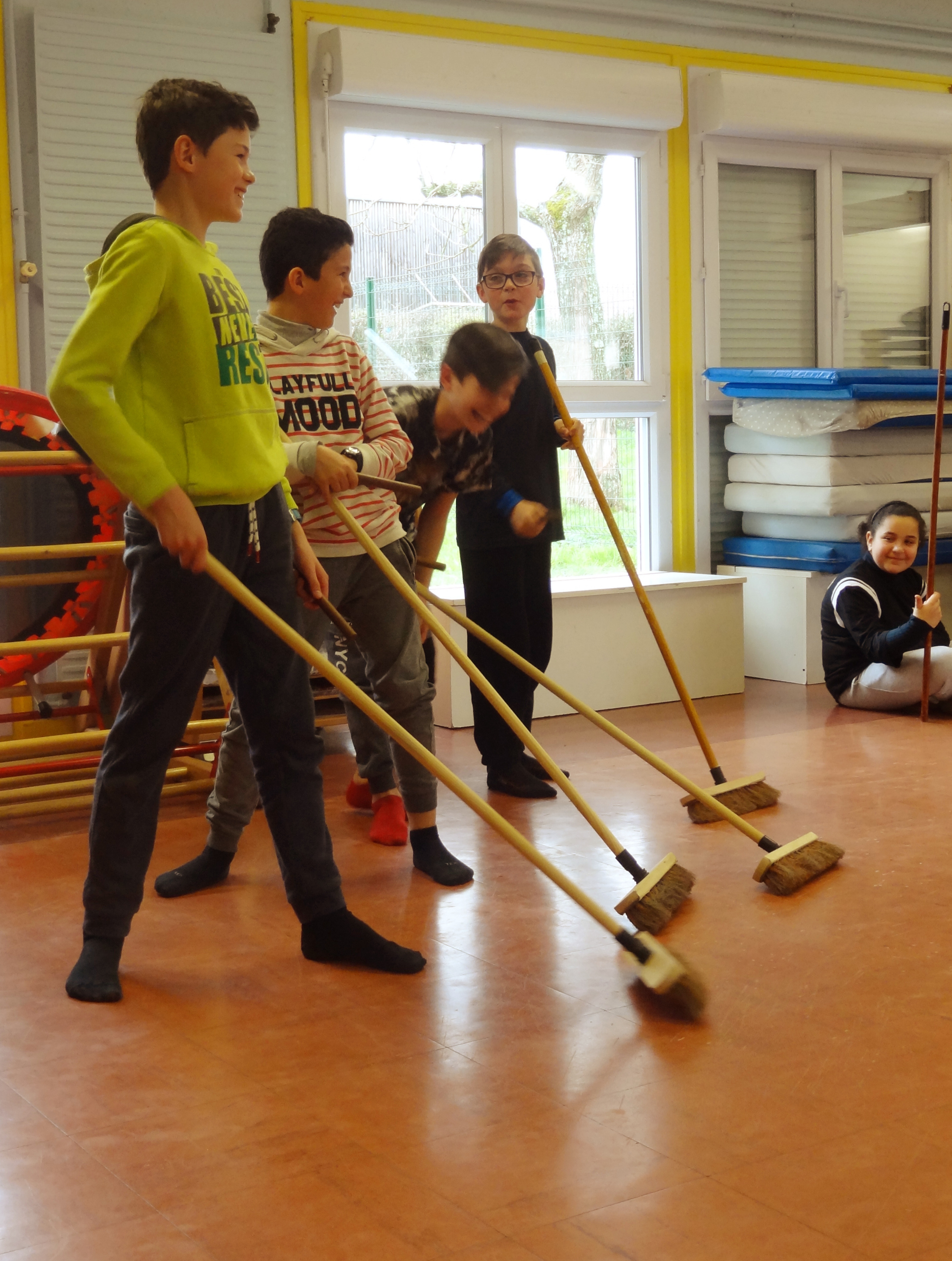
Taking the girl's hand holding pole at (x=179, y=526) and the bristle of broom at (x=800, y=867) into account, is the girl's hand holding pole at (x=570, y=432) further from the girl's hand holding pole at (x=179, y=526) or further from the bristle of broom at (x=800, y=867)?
the girl's hand holding pole at (x=179, y=526)

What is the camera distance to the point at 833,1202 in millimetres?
1416

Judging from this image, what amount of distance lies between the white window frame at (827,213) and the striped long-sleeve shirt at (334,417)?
321 cm

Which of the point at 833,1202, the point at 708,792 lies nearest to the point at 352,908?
the point at 708,792

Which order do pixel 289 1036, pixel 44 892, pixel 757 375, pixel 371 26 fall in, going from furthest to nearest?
pixel 757 375
pixel 371 26
pixel 44 892
pixel 289 1036

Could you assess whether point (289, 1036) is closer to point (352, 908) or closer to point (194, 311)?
point (352, 908)

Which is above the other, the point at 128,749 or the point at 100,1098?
the point at 128,749

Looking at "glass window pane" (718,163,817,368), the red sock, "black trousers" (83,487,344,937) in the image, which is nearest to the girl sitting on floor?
"glass window pane" (718,163,817,368)

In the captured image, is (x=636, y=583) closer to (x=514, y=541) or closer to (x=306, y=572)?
(x=514, y=541)

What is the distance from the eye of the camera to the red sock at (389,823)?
2.97 metres

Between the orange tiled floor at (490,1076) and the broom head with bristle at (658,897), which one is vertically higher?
the broom head with bristle at (658,897)

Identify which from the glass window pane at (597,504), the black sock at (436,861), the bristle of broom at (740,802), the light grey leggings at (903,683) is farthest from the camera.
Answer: the glass window pane at (597,504)

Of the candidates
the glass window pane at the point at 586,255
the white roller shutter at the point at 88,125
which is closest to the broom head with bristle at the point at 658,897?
the white roller shutter at the point at 88,125

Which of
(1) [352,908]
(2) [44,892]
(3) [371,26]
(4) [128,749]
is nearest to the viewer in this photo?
(4) [128,749]

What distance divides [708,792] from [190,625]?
1.48 m
